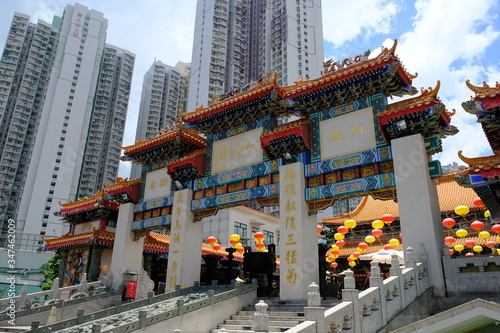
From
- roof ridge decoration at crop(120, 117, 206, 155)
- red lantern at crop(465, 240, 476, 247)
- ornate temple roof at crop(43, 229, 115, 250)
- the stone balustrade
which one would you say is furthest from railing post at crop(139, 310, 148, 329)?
red lantern at crop(465, 240, 476, 247)

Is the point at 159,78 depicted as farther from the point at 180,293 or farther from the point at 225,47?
the point at 180,293

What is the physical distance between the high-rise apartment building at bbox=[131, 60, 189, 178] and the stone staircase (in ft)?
228

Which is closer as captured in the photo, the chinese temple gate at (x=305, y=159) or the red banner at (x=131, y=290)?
the chinese temple gate at (x=305, y=159)

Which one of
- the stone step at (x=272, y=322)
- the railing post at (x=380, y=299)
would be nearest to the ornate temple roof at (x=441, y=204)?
the stone step at (x=272, y=322)

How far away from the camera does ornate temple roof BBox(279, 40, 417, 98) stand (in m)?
13.6

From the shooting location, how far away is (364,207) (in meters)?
27.2

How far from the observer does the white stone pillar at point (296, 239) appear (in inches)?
530

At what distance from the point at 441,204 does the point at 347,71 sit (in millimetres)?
12615

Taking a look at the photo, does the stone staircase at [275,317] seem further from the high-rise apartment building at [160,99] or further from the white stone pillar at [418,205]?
the high-rise apartment building at [160,99]

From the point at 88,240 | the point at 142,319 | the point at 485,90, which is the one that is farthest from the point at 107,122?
the point at 485,90

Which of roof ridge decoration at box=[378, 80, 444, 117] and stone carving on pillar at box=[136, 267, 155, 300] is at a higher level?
roof ridge decoration at box=[378, 80, 444, 117]

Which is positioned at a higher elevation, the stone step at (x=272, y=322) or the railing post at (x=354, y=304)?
the railing post at (x=354, y=304)

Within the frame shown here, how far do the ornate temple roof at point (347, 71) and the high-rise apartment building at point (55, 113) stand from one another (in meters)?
53.3

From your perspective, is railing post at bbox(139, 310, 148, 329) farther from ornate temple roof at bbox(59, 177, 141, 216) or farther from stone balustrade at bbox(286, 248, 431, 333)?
ornate temple roof at bbox(59, 177, 141, 216)
